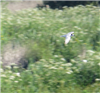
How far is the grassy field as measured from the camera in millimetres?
3297

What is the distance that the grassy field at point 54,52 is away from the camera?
3.30 metres

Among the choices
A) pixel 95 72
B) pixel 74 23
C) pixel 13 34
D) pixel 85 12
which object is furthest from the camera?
pixel 85 12

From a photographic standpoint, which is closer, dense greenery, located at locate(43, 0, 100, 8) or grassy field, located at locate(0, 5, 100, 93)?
grassy field, located at locate(0, 5, 100, 93)

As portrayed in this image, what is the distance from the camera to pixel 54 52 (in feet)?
13.7

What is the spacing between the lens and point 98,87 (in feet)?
10.6

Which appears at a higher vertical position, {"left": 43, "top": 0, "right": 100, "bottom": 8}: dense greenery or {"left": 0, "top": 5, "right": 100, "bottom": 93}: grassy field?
{"left": 43, "top": 0, "right": 100, "bottom": 8}: dense greenery

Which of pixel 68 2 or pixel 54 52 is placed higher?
pixel 68 2

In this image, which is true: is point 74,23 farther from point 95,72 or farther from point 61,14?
point 95,72

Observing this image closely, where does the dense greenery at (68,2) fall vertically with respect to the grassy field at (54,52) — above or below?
above

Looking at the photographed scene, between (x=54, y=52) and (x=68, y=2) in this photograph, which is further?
(x=68, y=2)

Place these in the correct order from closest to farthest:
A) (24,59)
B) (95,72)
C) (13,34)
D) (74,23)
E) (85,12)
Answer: (95,72), (24,59), (13,34), (74,23), (85,12)

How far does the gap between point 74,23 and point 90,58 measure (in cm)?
165

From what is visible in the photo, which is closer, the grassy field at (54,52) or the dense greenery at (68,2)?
the grassy field at (54,52)

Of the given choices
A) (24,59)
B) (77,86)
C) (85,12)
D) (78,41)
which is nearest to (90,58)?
(77,86)
